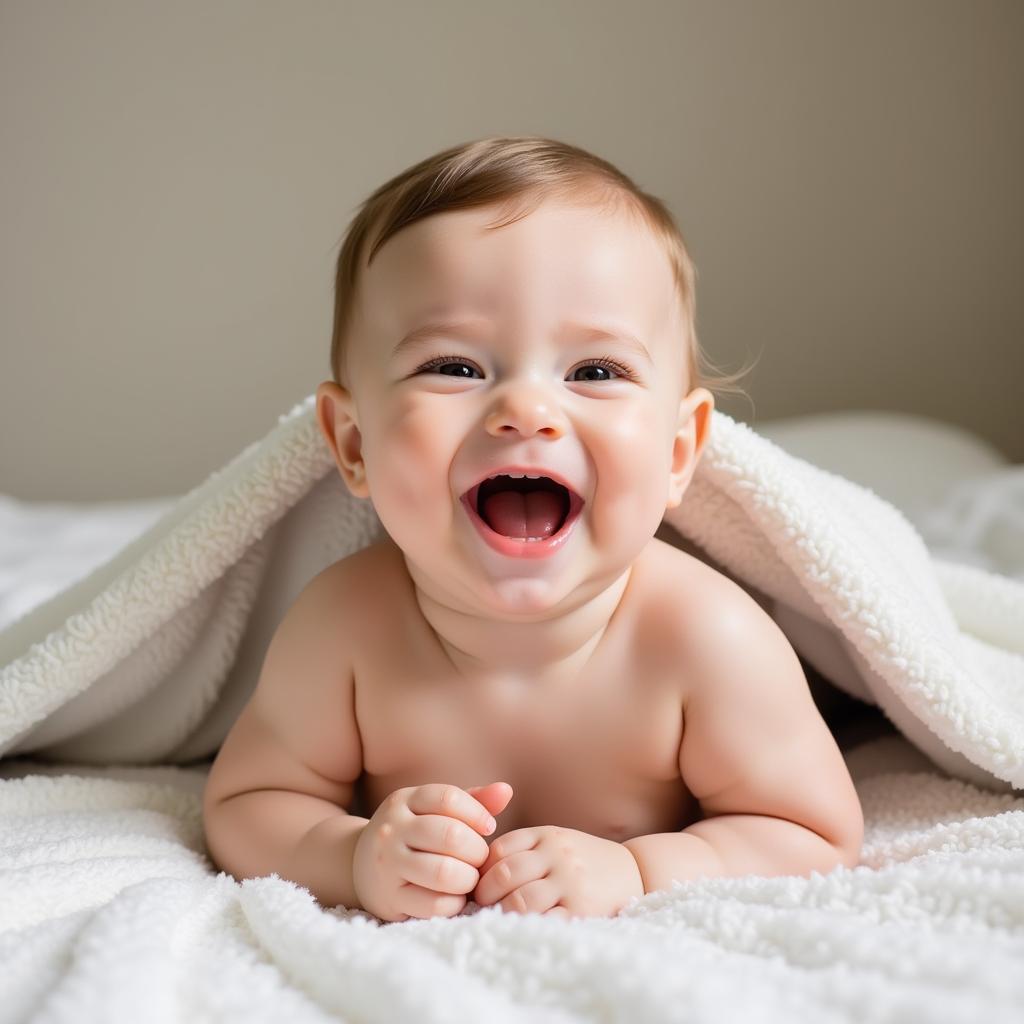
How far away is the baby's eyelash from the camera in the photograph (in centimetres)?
74

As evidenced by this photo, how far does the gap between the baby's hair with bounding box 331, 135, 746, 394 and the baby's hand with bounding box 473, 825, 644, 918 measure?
33cm

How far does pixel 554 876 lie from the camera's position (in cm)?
67

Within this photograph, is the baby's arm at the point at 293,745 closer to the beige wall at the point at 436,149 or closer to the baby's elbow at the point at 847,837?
the baby's elbow at the point at 847,837

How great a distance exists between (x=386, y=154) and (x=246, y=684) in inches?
44.4

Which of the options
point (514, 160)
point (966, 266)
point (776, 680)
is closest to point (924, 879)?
point (776, 680)

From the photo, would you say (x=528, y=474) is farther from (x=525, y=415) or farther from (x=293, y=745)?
(x=293, y=745)

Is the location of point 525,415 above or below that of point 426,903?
above

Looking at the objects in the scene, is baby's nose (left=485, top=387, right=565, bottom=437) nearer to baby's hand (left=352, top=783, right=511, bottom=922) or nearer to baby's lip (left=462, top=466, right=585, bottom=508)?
baby's lip (left=462, top=466, right=585, bottom=508)

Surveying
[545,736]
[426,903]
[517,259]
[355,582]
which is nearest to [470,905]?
[426,903]

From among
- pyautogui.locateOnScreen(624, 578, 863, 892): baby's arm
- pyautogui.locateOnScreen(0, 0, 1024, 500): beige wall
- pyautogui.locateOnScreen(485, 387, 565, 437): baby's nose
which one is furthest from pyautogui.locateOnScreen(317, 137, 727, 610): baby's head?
pyautogui.locateOnScreen(0, 0, 1024, 500): beige wall

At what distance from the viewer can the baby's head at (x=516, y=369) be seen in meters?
0.73

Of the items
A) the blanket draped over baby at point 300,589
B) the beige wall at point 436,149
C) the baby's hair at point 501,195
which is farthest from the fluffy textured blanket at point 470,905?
the beige wall at point 436,149

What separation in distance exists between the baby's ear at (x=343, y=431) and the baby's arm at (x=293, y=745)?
0.25ft

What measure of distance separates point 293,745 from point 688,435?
346 mm
